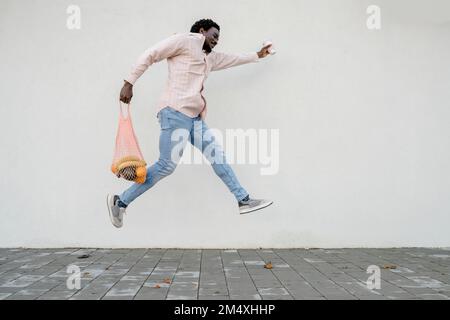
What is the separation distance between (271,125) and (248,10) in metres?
1.21

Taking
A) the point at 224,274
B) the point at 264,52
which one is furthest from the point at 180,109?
the point at 224,274

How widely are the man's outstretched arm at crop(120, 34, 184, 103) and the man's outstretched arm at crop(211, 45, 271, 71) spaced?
49 cm

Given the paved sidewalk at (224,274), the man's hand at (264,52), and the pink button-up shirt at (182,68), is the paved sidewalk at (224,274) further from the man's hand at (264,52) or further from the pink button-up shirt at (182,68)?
the man's hand at (264,52)

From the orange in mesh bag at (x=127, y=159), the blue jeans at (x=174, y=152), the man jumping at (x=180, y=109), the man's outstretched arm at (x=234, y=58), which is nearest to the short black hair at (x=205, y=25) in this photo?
the man jumping at (x=180, y=109)

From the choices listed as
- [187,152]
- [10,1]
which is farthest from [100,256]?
[10,1]

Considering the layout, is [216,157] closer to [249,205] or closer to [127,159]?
[249,205]

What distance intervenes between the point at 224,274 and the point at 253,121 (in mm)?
1863

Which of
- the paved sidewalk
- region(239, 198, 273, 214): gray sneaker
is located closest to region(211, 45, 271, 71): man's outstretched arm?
region(239, 198, 273, 214): gray sneaker

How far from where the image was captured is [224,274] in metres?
3.92

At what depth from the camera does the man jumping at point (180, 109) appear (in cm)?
443

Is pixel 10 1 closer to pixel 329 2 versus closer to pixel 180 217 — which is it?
pixel 180 217

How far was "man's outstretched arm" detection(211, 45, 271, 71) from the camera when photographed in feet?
16.0

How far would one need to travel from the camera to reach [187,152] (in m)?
5.23

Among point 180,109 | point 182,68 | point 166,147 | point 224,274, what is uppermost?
point 182,68
